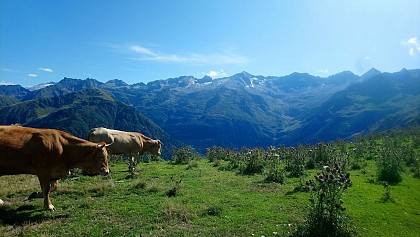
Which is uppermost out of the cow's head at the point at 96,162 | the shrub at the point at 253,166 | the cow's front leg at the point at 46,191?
the cow's head at the point at 96,162

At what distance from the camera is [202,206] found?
14602mm

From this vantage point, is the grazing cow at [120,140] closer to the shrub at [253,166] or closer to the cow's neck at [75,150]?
the shrub at [253,166]

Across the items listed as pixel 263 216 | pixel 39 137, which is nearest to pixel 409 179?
pixel 263 216

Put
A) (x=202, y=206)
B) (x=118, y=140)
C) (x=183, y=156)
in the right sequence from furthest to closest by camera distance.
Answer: (x=183, y=156), (x=118, y=140), (x=202, y=206)

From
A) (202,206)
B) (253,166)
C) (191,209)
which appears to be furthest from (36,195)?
(253,166)

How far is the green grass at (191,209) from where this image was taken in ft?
38.6

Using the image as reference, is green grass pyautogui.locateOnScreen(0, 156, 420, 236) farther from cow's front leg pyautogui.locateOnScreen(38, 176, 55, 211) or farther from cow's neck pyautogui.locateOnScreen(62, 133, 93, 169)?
cow's neck pyautogui.locateOnScreen(62, 133, 93, 169)

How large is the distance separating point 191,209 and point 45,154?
6103mm

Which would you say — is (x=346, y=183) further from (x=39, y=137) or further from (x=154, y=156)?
(x=154, y=156)

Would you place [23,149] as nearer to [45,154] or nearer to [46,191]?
[45,154]

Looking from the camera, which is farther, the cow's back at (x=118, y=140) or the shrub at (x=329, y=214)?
the cow's back at (x=118, y=140)

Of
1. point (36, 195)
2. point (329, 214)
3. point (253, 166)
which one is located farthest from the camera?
point (253, 166)

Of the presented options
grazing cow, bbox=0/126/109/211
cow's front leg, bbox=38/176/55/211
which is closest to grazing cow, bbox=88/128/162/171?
grazing cow, bbox=0/126/109/211

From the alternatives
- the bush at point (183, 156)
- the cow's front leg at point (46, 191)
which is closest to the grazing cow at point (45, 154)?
the cow's front leg at point (46, 191)
